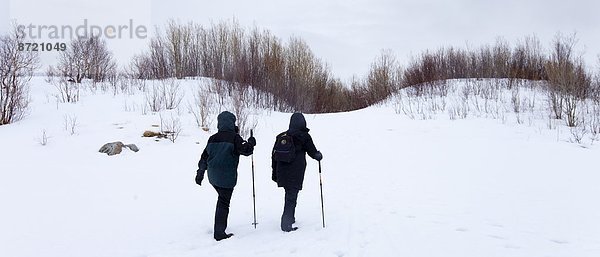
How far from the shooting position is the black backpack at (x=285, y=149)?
448 centimetres

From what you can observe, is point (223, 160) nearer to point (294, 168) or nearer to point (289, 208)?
point (294, 168)

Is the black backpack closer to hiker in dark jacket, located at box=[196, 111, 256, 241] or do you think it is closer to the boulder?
hiker in dark jacket, located at box=[196, 111, 256, 241]

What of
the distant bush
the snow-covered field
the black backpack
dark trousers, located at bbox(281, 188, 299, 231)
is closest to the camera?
the snow-covered field

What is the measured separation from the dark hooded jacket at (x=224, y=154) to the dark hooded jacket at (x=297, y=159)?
1.91ft

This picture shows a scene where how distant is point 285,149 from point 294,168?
292mm

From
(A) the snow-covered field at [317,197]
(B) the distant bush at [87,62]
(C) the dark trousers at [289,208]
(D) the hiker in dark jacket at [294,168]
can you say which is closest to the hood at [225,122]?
(D) the hiker in dark jacket at [294,168]

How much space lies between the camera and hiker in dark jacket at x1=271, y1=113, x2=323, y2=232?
4.57 meters

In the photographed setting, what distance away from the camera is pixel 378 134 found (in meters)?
13.9

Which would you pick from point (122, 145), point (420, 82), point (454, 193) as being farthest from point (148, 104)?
point (420, 82)

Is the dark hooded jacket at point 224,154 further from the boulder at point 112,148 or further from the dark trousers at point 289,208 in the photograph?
the boulder at point 112,148

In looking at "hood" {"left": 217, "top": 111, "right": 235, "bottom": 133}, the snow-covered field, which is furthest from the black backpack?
the snow-covered field

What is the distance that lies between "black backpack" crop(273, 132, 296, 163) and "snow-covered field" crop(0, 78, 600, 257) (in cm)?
103

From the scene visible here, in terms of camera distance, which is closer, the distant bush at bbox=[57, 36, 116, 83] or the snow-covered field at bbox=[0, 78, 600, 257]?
the snow-covered field at bbox=[0, 78, 600, 257]

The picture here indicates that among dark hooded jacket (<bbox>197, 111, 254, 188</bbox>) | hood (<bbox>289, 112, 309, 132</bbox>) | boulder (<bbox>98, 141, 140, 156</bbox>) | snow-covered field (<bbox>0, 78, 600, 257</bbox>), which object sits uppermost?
hood (<bbox>289, 112, 309, 132</bbox>)
